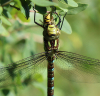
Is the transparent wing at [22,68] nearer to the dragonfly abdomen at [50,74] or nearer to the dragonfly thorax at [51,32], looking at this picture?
the dragonfly abdomen at [50,74]

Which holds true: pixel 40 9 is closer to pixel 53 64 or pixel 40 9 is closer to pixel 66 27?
pixel 66 27

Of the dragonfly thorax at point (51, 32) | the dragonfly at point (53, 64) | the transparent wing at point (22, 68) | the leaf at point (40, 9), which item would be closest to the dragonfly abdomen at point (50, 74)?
the dragonfly at point (53, 64)

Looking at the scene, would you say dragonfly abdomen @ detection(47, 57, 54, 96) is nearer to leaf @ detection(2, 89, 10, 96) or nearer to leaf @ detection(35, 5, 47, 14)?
leaf @ detection(2, 89, 10, 96)

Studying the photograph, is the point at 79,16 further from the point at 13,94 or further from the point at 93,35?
the point at 13,94

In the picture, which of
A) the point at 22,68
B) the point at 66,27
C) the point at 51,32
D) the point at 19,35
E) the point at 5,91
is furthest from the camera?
the point at 19,35

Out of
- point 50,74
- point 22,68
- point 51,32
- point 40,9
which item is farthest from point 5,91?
point 40,9

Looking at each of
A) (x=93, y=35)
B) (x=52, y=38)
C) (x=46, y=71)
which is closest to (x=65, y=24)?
(x=52, y=38)

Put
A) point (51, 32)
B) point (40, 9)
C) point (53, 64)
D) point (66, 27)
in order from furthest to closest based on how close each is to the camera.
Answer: point (53, 64) < point (51, 32) < point (66, 27) < point (40, 9)

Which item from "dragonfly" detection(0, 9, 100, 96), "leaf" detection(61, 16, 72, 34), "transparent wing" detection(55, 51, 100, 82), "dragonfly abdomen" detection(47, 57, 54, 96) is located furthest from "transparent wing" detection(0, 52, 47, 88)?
"leaf" detection(61, 16, 72, 34)
